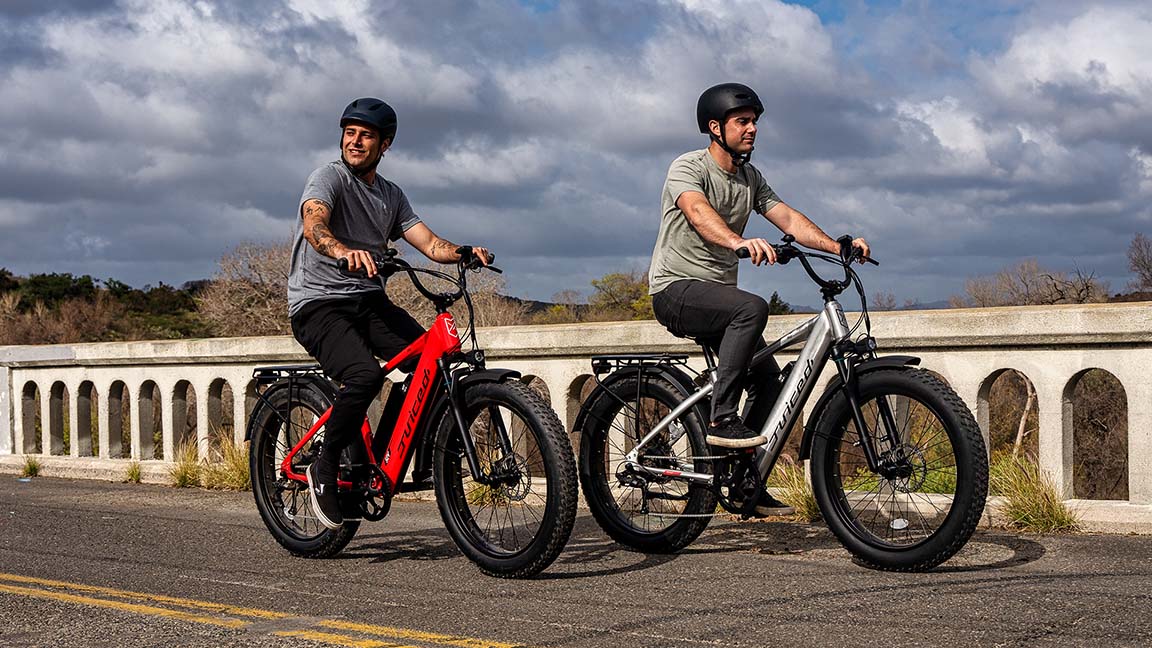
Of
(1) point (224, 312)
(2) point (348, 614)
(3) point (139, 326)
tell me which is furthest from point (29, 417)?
(3) point (139, 326)

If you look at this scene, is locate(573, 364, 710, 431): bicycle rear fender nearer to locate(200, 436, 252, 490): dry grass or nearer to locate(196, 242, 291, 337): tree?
locate(200, 436, 252, 490): dry grass

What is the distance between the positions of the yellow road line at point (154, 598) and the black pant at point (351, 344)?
3.68 feet

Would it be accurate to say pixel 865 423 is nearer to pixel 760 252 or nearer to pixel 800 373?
pixel 800 373

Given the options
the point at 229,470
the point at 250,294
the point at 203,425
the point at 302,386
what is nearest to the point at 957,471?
the point at 302,386

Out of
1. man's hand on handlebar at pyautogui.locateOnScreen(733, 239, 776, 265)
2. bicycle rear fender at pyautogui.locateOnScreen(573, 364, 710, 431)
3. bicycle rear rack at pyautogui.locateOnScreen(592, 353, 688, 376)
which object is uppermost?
man's hand on handlebar at pyautogui.locateOnScreen(733, 239, 776, 265)

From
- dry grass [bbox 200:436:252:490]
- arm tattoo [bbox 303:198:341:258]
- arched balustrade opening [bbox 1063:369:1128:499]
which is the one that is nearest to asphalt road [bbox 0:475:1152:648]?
arm tattoo [bbox 303:198:341:258]

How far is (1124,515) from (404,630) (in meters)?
4.17

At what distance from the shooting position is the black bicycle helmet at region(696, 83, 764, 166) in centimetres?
664

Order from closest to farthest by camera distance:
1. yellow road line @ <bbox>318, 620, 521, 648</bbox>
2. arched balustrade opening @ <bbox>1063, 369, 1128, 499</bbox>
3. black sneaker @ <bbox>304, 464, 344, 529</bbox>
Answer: yellow road line @ <bbox>318, 620, 521, 648</bbox> < black sneaker @ <bbox>304, 464, 344, 529</bbox> < arched balustrade opening @ <bbox>1063, 369, 1128, 499</bbox>

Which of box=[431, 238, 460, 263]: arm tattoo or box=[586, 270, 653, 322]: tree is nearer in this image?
box=[431, 238, 460, 263]: arm tattoo

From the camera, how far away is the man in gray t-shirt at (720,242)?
20.9 feet

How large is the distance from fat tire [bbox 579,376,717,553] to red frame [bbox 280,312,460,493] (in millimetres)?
987

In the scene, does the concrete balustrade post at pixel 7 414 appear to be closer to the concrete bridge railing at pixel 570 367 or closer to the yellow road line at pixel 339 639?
the concrete bridge railing at pixel 570 367

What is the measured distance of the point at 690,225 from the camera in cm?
670
